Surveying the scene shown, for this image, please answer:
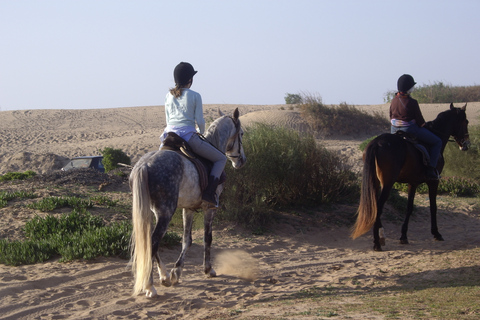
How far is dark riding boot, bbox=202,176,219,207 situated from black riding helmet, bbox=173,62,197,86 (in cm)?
134

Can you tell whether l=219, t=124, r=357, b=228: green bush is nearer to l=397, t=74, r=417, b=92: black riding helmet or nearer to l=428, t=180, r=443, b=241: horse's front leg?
l=428, t=180, r=443, b=241: horse's front leg

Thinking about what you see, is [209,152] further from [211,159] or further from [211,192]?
[211,192]

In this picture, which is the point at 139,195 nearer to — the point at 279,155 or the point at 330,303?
the point at 330,303

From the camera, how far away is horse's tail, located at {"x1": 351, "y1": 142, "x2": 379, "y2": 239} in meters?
8.20

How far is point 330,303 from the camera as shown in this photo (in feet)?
17.1

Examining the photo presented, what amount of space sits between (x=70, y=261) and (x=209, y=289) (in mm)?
2321

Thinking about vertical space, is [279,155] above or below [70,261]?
above

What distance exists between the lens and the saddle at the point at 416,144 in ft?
28.7

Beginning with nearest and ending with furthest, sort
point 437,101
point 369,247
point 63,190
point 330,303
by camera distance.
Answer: point 330,303, point 369,247, point 63,190, point 437,101

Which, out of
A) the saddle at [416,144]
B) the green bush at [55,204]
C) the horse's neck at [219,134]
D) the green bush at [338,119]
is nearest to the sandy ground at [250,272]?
the green bush at [55,204]

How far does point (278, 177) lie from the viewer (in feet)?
33.7

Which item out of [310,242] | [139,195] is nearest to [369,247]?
[310,242]

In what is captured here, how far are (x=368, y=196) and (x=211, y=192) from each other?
3.43m

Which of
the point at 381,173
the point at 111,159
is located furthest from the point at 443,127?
the point at 111,159
